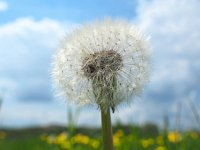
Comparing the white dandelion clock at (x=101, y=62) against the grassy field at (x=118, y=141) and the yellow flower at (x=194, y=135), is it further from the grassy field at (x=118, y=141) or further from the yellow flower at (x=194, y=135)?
the yellow flower at (x=194, y=135)

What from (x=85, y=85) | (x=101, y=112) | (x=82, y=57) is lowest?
(x=101, y=112)

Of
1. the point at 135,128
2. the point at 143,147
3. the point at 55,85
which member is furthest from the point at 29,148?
the point at 55,85

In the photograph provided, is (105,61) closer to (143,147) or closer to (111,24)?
(111,24)

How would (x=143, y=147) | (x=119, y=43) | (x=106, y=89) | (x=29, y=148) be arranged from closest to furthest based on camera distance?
(x=106, y=89) < (x=119, y=43) < (x=143, y=147) < (x=29, y=148)

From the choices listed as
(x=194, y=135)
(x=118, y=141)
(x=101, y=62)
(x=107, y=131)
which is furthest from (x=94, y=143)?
(x=107, y=131)

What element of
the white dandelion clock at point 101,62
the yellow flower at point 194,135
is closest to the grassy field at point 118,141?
the yellow flower at point 194,135

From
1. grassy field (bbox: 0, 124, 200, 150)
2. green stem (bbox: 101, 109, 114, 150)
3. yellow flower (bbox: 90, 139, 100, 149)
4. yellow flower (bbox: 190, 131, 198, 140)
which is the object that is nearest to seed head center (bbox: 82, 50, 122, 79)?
green stem (bbox: 101, 109, 114, 150)

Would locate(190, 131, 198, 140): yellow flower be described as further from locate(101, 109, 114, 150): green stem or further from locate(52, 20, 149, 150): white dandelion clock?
locate(101, 109, 114, 150): green stem

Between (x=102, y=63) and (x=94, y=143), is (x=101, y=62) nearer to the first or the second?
(x=102, y=63)

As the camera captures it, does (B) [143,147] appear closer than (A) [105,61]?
No
